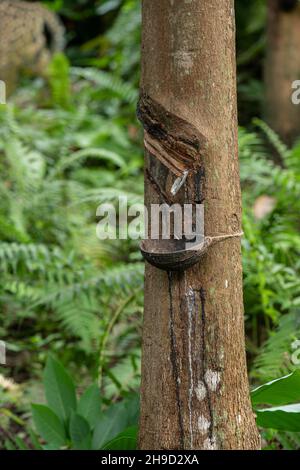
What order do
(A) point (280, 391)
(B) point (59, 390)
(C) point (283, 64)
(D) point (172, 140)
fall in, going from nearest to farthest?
(D) point (172, 140)
(A) point (280, 391)
(B) point (59, 390)
(C) point (283, 64)

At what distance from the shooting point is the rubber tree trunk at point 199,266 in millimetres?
1484

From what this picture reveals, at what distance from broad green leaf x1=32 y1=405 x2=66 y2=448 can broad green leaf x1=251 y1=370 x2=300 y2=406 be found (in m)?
0.65

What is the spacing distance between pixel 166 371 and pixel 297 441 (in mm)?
826

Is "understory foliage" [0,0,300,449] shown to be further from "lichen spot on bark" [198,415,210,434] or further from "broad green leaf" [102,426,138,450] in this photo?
"lichen spot on bark" [198,415,210,434]

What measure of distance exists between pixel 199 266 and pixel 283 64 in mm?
3888

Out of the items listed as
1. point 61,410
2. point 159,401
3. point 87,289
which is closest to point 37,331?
point 87,289

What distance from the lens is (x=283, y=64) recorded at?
5020 mm

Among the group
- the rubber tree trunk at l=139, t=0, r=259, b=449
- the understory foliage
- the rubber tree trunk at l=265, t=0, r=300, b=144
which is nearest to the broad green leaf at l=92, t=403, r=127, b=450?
the understory foliage

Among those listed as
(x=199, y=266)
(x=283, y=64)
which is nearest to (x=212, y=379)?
(x=199, y=266)

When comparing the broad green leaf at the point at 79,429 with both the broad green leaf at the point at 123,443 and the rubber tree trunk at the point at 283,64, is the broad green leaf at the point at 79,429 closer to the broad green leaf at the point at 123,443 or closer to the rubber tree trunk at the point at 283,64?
the broad green leaf at the point at 123,443

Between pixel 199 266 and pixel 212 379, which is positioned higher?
pixel 199 266

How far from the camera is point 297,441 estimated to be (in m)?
2.14

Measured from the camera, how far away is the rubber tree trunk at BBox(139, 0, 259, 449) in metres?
1.48

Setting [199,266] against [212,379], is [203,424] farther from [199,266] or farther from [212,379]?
[199,266]
